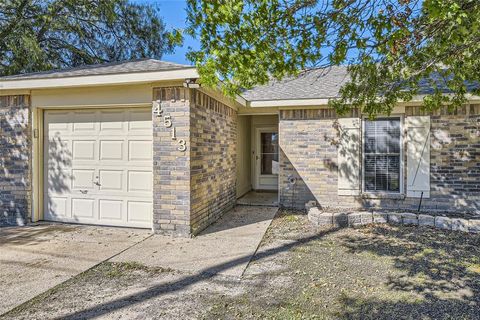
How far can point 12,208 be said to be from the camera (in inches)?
256

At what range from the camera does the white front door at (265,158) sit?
11234 millimetres

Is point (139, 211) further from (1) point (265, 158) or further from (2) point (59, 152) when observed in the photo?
(1) point (265, 158)

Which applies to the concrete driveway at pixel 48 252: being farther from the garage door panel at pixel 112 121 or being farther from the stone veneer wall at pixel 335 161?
the stone veneer wall at pixel 335 161

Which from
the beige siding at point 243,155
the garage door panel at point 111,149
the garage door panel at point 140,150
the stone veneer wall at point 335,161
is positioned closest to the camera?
the garage door panel at point 140,150

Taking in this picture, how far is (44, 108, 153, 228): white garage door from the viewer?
Result: 20.1ft

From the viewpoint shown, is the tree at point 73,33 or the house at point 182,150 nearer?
the house at point 182,150

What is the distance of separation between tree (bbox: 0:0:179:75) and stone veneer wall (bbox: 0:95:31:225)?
6277mm

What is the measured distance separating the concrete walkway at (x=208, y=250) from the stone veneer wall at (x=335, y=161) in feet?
7.07

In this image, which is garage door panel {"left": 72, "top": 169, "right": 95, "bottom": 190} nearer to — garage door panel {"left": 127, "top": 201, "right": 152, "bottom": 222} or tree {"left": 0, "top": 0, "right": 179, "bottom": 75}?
garage door panel {"left": 127, "top": 201, "right": 152, "bottom": 222}

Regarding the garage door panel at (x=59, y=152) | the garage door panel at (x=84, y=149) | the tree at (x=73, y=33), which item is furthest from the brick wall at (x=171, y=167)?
the tree at (x=73, y=33)

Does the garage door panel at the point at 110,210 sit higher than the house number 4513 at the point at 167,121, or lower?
lower

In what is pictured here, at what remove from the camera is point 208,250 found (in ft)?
16.6

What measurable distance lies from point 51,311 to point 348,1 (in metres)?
4.90

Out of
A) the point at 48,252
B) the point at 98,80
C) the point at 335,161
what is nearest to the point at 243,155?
the point at 335,161
